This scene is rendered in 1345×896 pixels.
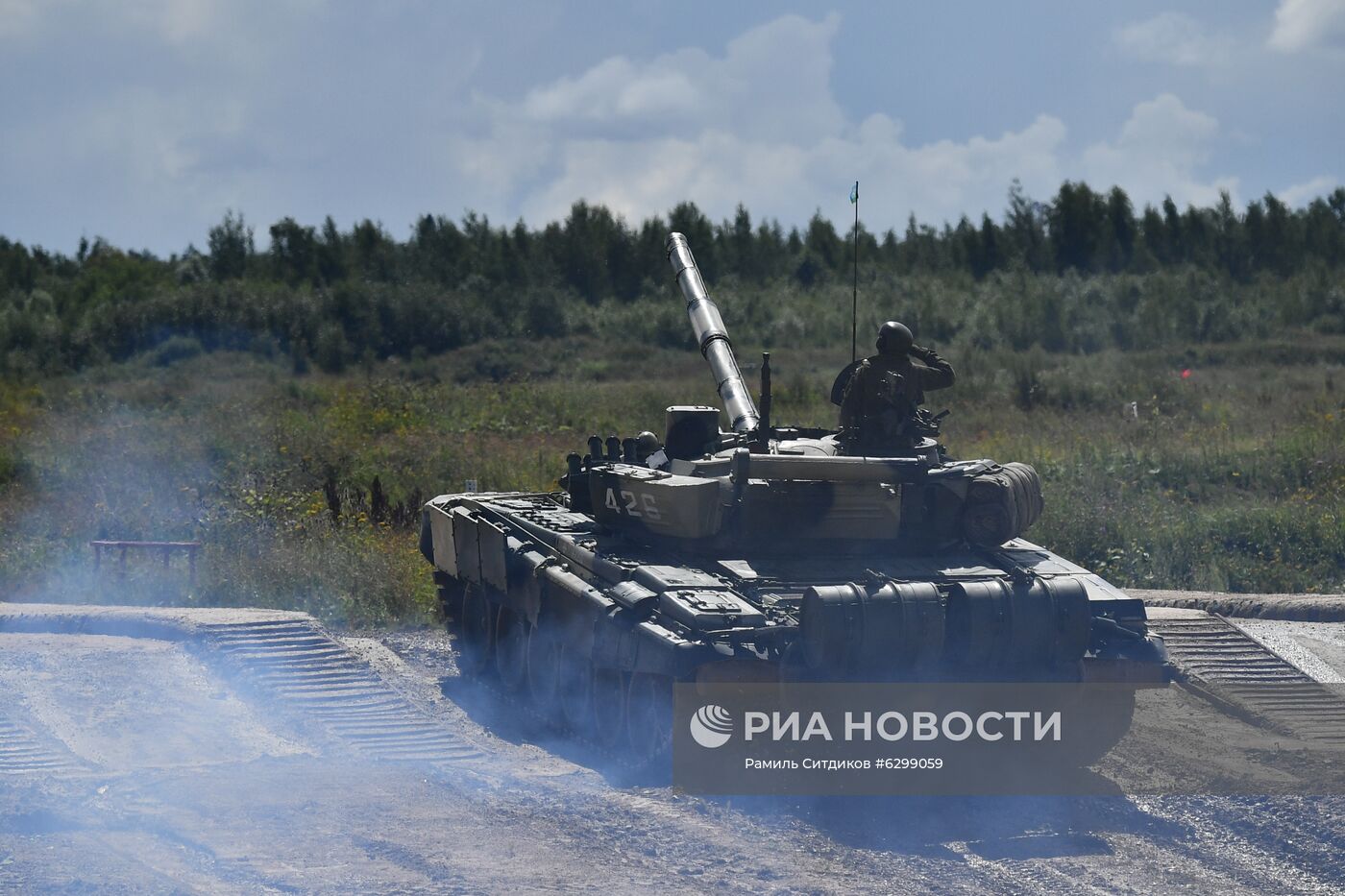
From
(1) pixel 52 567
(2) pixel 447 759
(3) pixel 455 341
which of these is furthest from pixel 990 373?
(2) pixel 447 759

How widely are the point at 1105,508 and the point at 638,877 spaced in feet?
38.3

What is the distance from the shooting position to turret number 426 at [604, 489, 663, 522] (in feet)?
34.8

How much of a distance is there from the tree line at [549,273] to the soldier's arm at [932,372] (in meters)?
27.7

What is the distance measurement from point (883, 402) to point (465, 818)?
152 inches

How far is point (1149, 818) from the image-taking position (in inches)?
347

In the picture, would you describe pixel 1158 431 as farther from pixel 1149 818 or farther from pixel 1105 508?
pixel 1149 818

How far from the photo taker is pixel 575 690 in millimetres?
11086

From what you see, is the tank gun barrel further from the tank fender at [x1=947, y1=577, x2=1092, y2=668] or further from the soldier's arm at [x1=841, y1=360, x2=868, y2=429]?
the tank fender at [x1=947, y1=577, x2=1092, y2=668]

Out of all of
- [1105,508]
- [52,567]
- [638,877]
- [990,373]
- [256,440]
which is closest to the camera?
[638,877]

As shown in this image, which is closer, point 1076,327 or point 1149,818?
point 1149,818

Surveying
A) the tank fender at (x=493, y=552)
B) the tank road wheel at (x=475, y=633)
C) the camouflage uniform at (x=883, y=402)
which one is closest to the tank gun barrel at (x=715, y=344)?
the camouflage uniform at (x=883, y=402)

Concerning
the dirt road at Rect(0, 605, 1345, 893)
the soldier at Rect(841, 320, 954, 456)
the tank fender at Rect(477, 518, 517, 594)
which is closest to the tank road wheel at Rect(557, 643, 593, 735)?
the dirt road at Rect(0, 605, 1345, 893)

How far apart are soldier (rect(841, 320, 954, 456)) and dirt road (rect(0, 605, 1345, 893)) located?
239cm

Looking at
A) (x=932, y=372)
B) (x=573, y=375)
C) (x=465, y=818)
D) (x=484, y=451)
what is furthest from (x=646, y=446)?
(x=573, y=375)
